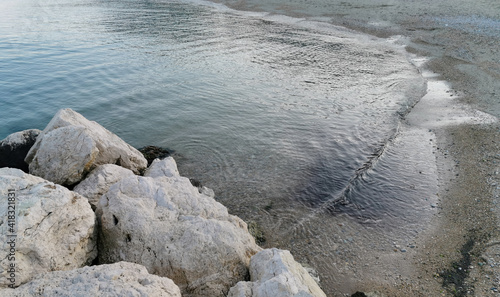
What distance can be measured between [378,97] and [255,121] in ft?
31.8

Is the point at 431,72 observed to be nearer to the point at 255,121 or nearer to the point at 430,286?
the point at 255,121

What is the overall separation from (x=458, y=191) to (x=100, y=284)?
544 inches

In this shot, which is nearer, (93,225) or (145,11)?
(93,225)

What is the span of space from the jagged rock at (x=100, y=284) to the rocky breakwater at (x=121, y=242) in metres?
0.02

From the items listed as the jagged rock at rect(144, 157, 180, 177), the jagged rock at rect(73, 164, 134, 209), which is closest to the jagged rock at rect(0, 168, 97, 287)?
the jagged rock at rect(73, 164, 134, 209)

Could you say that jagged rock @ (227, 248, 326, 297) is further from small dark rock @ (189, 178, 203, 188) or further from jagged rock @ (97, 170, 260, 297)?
small dark rock @ (189, 178, 203, 188)

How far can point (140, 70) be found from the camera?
2864 cm

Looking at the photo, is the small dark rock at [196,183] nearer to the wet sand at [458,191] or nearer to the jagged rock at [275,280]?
the jagged rock at [275,280]

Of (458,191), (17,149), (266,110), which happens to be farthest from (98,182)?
(458,191)

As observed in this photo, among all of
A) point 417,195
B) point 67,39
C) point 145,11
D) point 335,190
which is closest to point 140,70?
point 67,39

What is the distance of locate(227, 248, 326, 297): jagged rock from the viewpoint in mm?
6516

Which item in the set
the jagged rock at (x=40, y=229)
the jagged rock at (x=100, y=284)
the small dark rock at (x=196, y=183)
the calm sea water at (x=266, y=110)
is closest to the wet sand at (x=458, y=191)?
the calm sea water at (x=266, y=110)

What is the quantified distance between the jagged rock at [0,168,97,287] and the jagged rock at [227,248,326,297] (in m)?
3.85

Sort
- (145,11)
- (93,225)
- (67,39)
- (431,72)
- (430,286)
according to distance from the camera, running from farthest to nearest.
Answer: (145,11) → (67,39) → (431,72) → (430,286) → (93,225)
